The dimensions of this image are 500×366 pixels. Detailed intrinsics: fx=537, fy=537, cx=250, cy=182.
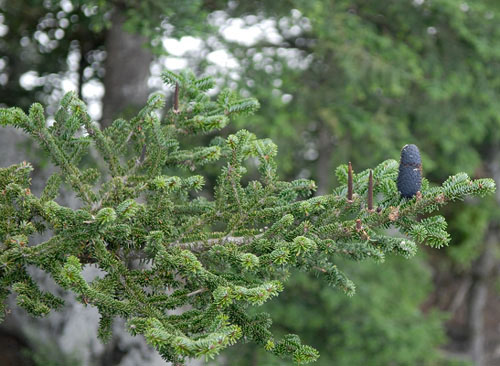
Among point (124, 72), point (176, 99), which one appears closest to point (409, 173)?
point (176, 99)

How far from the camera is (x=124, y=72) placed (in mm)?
5812

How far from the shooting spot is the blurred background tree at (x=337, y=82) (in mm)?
6004

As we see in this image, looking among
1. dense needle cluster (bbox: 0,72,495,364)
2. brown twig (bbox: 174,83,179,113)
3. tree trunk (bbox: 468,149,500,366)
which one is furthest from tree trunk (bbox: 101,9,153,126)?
tree trunk (bbox: 468,149,500,366)

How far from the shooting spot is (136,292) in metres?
1.91

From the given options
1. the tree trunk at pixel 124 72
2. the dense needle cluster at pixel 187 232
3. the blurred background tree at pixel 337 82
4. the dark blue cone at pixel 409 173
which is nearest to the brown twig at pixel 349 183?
the dense needle cluster at pixel 187 232

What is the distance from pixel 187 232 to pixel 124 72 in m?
4.13

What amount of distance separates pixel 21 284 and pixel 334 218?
1145 mm

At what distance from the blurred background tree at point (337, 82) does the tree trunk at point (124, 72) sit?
0.01 meters

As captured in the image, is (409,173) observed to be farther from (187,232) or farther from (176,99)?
(176,99)

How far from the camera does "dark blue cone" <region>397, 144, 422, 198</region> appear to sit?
1.88 m

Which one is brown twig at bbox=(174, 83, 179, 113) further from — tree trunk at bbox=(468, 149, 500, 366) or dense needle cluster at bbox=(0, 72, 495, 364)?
tree trunk at bbox=(468, 149, 500, 366)

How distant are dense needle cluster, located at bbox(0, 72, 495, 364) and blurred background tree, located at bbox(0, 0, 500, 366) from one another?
3.09m

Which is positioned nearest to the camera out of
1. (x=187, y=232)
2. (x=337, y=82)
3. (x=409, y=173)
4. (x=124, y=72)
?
(x=409, y=173)

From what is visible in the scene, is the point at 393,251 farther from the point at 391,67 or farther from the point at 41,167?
the point at 391,67
